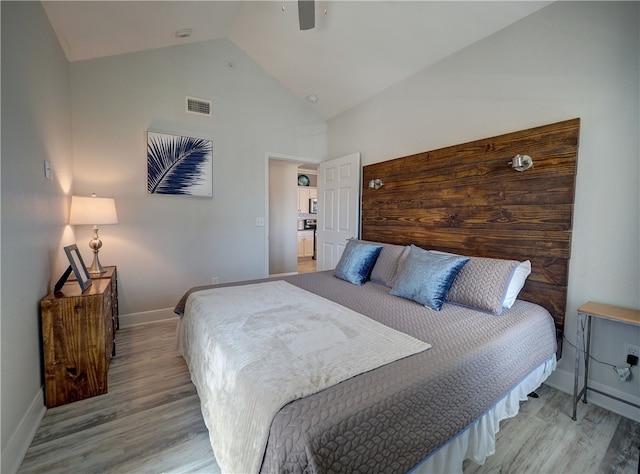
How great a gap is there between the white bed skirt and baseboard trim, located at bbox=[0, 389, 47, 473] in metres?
1.77

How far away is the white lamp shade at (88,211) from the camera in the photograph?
233cm

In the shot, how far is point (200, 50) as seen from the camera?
127 inches

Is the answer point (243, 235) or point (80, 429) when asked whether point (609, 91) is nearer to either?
point (243, 235)

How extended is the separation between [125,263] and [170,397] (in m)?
1.74

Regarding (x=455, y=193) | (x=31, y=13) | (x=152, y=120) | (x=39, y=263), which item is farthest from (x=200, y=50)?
(x=455, y=193)

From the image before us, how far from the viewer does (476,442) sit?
4.23 feet

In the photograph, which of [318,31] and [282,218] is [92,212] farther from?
[282,218]

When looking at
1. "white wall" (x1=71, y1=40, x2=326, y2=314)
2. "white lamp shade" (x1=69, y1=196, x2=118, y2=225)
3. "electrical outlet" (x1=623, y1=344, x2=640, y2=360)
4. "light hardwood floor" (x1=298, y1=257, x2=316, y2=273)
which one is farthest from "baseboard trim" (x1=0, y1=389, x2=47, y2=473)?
"light hardwood floor" (x1=298, y1=257, x2=316, y2=273)

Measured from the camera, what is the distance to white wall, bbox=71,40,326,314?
2775 millimetres

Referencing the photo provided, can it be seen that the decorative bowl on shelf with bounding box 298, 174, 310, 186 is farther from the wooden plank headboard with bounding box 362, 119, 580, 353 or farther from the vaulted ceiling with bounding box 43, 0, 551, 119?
the wooden plank headboard with bounding box 362, 119, 580, 353

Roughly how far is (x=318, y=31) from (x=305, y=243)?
17.4 ft

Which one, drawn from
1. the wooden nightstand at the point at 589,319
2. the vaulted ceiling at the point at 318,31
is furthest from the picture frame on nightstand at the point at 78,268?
the wooden nightstand at the point at 589,319

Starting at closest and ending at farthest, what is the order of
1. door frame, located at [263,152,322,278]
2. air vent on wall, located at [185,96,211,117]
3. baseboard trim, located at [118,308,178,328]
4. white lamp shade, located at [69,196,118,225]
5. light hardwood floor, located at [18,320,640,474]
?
1. light hardwood floor, located at [18,320,640,474]
2. white lamp shade, located at [69,196,118,225]
3. baseboard trim, located at [118,308,178,328]
4. air vent on wall, located at [185,96,211,117]
5. door frame, located at [263,152,322,278]

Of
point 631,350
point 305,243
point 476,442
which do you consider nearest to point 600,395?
point 631,350
